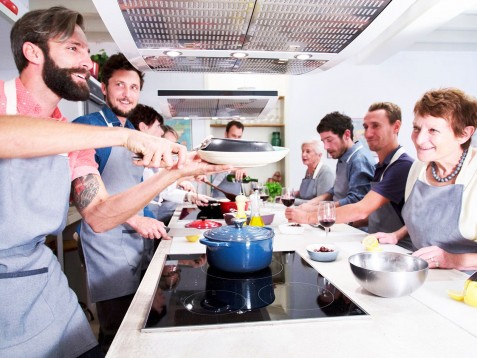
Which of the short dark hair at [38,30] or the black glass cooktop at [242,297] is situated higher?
the short dark hair at [38,30]

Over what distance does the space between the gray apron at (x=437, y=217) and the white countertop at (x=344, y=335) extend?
52 cm

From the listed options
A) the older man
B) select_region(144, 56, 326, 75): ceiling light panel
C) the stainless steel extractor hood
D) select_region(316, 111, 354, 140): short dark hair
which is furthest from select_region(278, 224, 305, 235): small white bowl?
select_region(316, 111, 354, 140): short dark hair

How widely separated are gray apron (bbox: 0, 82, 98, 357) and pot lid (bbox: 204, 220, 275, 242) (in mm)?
530

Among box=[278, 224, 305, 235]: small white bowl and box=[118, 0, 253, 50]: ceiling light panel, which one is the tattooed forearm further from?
box=[278, 224, 305, 235]: small white bowl

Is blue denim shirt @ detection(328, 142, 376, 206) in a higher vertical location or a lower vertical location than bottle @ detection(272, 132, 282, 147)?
lower

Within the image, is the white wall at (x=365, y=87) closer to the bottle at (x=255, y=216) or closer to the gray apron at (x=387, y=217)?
the gray apron at (x=387, y=217)

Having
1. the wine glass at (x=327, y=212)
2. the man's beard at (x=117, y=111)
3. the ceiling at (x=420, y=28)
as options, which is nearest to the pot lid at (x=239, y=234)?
the wine glass at (x=327, y=212)

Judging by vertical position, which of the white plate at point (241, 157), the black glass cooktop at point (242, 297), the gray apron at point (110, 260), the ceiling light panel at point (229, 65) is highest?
the ceiling light panel at point (229, 65)

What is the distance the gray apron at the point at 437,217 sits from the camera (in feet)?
5.12

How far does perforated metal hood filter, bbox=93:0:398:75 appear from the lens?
121 cm

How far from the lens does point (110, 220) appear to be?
4.90 feet

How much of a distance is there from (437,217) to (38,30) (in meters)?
1.76

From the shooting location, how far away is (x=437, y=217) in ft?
5.33

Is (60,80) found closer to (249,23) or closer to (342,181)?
(249,23)
